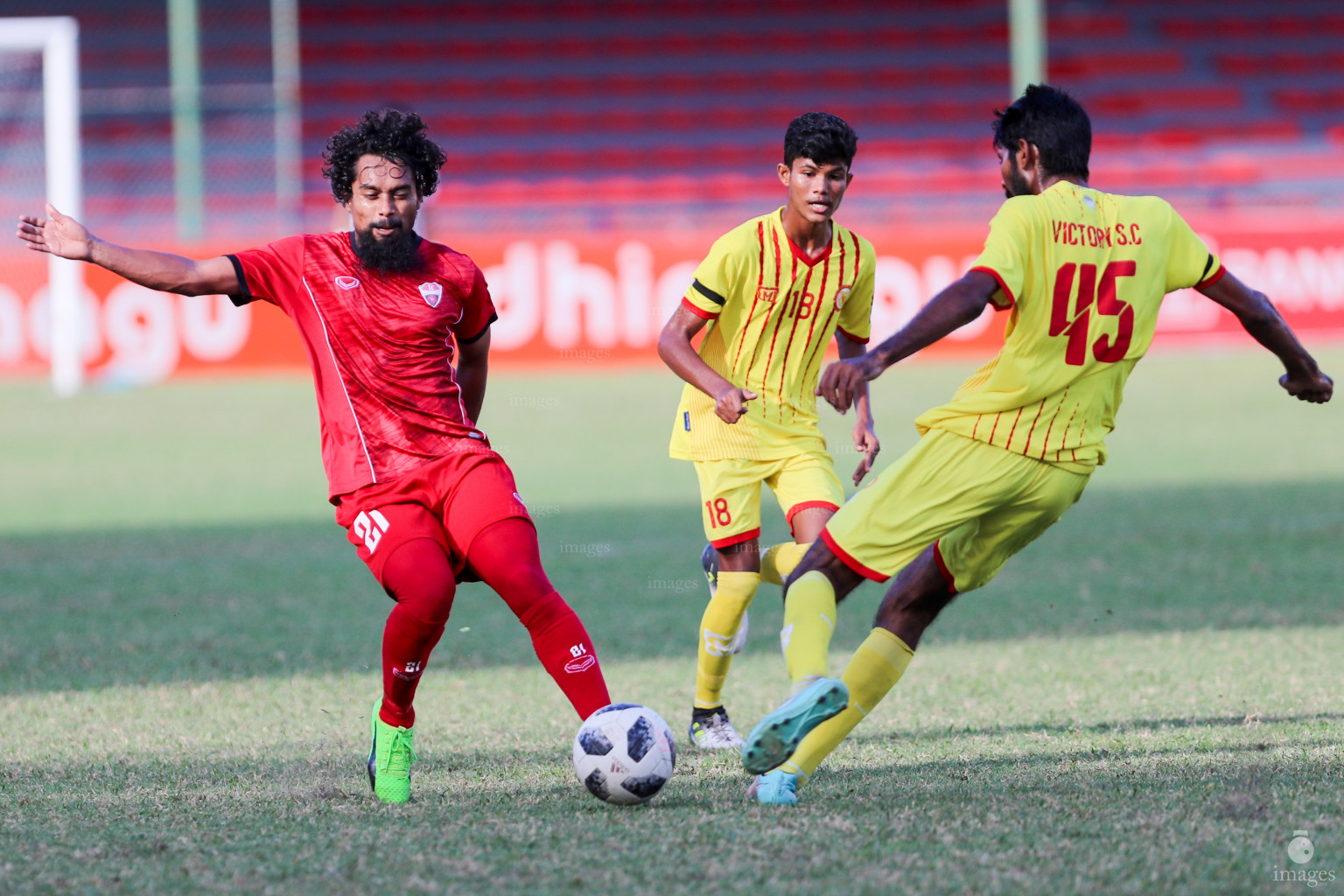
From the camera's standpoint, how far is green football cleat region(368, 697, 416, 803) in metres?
4.16

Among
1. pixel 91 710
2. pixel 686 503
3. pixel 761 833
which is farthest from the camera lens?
pixel 686 503

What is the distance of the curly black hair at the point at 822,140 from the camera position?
4.93 meters

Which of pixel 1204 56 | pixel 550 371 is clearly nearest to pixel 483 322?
pixel 550 371

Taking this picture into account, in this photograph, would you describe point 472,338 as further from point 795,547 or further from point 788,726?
point 788,726

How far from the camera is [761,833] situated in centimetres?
363

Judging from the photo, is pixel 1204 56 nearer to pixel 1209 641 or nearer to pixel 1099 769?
pixel 1209 641

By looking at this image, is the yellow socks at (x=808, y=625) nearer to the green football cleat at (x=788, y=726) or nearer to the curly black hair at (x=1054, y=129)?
the green football cleat at (x=788, y=726)

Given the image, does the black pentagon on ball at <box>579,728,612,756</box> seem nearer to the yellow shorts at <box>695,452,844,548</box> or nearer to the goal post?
the yellow shorts at <box>695,452,844,548</box>

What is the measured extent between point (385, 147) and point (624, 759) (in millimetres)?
1905

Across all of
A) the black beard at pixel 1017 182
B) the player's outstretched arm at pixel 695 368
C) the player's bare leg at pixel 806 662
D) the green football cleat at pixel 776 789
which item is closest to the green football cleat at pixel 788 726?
the player's bare leg at pixel 806 662

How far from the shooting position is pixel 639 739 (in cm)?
403

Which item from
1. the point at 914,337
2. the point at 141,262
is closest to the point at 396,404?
the point at 141,262

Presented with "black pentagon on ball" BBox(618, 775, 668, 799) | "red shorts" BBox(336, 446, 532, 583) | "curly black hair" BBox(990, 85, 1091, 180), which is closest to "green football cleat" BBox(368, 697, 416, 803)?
"red shorts" BBox(336, 446, 532, 583)

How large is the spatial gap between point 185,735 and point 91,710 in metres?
0.64
